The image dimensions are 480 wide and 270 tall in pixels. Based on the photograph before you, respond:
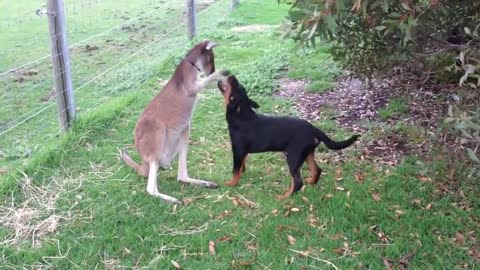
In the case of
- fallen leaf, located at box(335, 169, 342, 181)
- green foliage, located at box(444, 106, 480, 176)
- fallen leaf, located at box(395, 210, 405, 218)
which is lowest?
fallen leaf, located at box(335, 169, 342, 181)

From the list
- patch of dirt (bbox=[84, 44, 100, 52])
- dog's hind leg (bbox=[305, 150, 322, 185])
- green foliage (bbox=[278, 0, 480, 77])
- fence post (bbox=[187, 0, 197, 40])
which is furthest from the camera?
patch of dirt (bbox=[84, 44, 100, 52])

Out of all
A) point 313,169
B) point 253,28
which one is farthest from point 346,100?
point 253,28

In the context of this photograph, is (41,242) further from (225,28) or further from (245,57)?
(225,28)

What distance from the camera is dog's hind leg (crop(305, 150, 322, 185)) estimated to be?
442 centimetres

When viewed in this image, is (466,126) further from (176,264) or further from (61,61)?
(61,61)

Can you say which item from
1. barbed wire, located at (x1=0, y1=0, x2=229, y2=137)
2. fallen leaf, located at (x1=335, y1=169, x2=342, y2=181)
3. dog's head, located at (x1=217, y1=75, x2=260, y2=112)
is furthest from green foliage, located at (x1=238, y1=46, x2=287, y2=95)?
dog's head, located at (x1=217, y1=75, x2=260, y2=112)

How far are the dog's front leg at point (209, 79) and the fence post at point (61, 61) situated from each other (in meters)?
1.58

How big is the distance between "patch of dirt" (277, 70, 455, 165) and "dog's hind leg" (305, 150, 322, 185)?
2.61 ft

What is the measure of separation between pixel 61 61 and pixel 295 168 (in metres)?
2.62

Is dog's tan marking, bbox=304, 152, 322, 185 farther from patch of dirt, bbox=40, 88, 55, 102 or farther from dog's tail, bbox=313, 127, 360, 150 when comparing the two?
patch of dirt, bbox=40, 88, 55, 102

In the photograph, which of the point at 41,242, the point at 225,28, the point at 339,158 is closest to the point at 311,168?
the point at 339,158

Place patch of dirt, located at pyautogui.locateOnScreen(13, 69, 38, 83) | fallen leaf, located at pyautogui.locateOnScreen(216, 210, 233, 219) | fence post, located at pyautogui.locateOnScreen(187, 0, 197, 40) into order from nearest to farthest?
fallen leaf, located at pyautogui.locateOnScreen(216, 210, 233, 219) → patch of dirt, located at pyautogui.locateOnScreen(13, 69, 38, 83) → fence post, located at pyautogui.locateOnScreen(187, 0, 197, 40)

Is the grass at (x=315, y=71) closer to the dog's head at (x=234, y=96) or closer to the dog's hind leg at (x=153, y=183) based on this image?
the dog's head at (x=234, y=96)

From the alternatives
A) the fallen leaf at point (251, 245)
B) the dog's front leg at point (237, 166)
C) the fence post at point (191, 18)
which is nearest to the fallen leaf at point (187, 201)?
the dog's front leg at point (237, 166)
